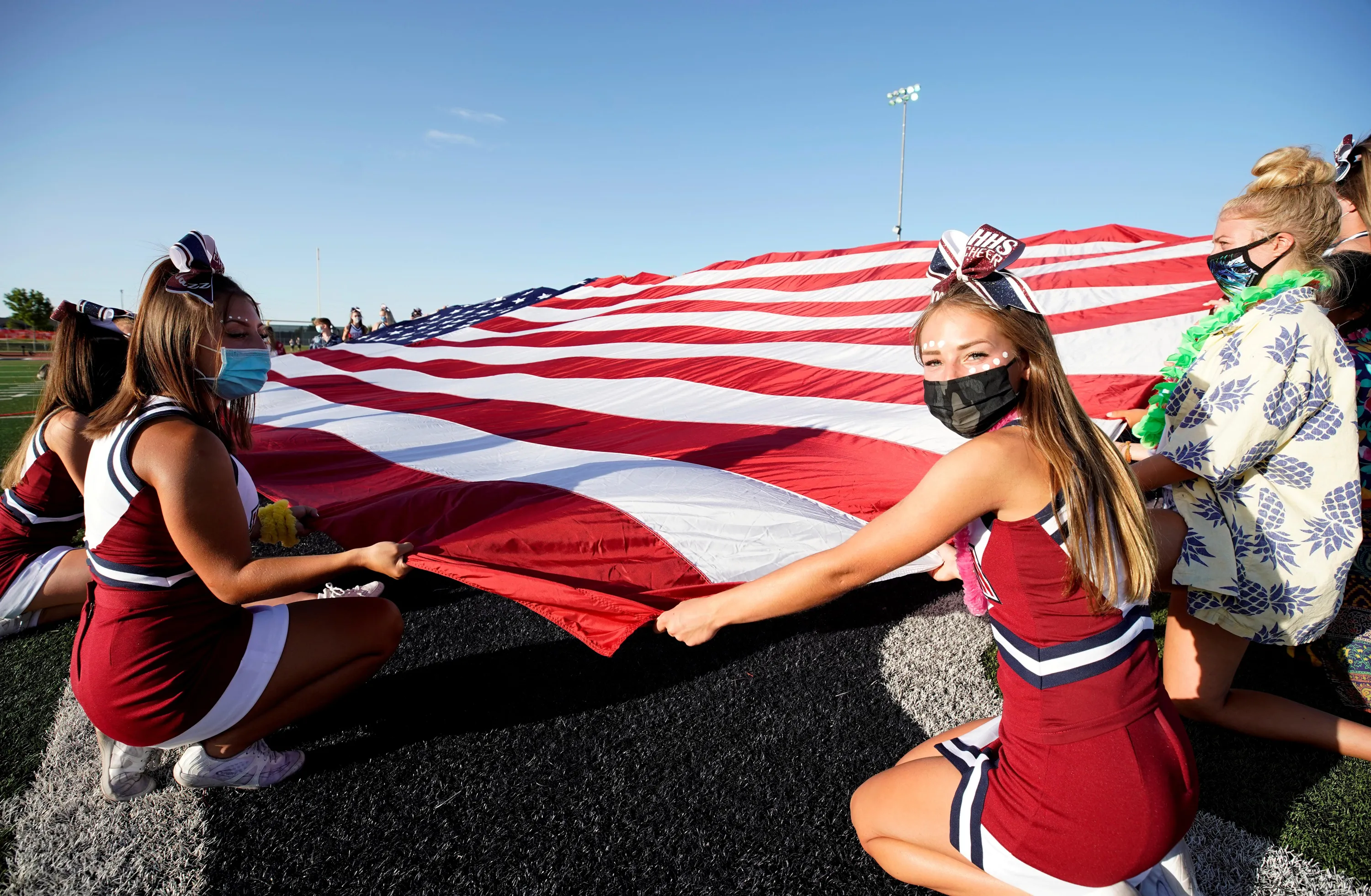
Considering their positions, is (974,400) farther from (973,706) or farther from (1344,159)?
(1344,159)

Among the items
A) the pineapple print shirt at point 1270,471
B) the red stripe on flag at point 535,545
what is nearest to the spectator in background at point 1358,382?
the pineapple print shirt at point 1270,471

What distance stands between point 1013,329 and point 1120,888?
87 cm

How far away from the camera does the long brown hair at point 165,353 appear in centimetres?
147

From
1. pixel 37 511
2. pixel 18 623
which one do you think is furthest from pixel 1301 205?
pixel 18 623

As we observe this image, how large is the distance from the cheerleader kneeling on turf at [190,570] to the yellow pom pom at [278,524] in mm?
111

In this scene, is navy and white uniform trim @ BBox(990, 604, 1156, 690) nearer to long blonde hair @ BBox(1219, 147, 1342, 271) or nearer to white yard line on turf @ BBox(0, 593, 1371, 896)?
white yard line on turf @ BBox(0, 593, 1371, 896)

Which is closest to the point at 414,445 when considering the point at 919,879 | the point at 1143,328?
the point at 919,879

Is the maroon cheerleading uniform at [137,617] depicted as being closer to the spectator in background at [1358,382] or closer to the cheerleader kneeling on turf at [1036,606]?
the cheerleader kneeling on turf at [1036,606]

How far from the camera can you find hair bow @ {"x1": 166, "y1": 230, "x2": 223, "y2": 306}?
1.47 meters

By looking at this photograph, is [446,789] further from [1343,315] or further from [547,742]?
[1343,315]

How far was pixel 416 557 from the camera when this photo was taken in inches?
61.4

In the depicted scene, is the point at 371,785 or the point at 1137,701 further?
the point at 371,785


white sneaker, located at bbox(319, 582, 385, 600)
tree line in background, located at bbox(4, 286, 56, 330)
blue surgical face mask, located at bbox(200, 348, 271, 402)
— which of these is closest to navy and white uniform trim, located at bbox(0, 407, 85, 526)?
white sneaker, located at bbox(319, 582, 385, 600)

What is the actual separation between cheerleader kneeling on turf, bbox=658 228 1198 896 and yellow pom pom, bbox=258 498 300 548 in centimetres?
113
